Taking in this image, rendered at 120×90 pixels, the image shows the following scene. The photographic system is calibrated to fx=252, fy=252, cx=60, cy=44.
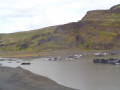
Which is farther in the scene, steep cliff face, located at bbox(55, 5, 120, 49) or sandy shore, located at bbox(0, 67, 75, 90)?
steep cliff face, located at bbox(55, 5, 120, 49)

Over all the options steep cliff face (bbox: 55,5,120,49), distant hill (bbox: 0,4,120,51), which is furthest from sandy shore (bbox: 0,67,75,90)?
steep cliff face (bbox: 55,5,120,49)

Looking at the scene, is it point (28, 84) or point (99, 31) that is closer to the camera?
point (28, 84)

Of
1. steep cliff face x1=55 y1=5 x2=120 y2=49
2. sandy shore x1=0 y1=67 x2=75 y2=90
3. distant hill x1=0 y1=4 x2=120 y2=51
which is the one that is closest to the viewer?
sandy shore x1=0 y1=67 x2=75 y2=90

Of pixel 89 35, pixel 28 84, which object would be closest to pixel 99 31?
pixel 89 35

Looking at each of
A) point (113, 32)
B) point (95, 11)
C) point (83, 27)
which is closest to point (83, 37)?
point (83, 27)

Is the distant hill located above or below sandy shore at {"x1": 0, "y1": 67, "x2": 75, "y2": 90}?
above

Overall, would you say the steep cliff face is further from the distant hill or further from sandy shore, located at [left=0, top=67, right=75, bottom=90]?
sandy shore, located at [left=0, top=67, right=75, bottom=90]

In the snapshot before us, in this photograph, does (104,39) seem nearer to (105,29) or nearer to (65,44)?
(105,29)

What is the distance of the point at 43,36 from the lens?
165625 mm

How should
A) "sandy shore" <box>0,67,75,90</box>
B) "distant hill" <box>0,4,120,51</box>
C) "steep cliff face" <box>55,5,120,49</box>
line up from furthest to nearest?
"distant hill" <box>0,4,120,51</box> < "steep cliff face" <box>55,5,120,49</box> < "sandy shore" <box>0,67,75,90</box>

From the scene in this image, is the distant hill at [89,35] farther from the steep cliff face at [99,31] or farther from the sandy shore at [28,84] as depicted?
the sandy shore at [28,84]

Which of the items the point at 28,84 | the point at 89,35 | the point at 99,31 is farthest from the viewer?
the point at 89,35

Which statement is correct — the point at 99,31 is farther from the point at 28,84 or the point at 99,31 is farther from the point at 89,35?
the point at 28,84

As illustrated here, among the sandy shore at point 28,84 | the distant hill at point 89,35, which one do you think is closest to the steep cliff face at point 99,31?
the distant hill at point 89,35
